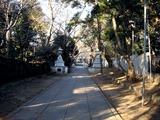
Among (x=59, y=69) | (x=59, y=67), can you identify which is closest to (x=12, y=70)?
(x=59, y=67)

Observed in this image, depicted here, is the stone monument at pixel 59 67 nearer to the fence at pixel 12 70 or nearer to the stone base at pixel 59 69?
the stone base at pixel 59 69

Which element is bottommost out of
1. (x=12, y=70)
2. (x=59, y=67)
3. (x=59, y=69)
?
(x=59, y=69)

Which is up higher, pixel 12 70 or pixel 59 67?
pixel 59 67

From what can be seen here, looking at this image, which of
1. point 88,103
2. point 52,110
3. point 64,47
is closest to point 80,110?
point 52,110

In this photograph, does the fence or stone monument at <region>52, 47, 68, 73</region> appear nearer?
the fence

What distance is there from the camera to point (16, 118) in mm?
9758

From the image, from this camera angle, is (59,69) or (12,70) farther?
(59,69)

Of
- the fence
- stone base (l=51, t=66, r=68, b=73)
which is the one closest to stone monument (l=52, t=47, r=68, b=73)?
stone base (l=51, t=66, r=68, b=73)

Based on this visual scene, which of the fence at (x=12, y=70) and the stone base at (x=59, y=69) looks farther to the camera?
the stone base at (x=59, y=69)

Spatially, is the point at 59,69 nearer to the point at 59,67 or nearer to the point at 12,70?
the point at 59,67

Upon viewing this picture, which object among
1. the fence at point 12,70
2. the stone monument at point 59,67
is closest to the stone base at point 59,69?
the stone monument at point 59,67

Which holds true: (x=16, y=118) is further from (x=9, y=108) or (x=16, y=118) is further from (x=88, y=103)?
(x=88, y=103)

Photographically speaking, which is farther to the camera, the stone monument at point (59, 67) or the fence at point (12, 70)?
the stone monument at point (59, 67)

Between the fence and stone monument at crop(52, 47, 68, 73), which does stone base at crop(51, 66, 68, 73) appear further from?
the fence
